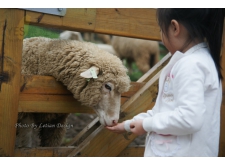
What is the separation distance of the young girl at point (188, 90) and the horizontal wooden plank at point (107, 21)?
0.59 meters

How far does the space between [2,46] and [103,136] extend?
0.91m

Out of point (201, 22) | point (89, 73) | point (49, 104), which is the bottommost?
point (49, 104)

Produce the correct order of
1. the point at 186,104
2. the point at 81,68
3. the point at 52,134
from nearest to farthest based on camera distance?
the point at 186,104 < the point at 81,68 < the point at 52,134

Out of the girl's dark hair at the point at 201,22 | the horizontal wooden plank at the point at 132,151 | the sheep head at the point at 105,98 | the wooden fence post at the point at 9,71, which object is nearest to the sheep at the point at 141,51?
the horizontal wooden plank at the point at 132,151

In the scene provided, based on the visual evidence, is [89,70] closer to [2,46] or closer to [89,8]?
[89,8]

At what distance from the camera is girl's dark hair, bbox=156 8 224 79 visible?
1555 mm

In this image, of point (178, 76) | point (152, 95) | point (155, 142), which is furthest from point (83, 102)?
point (178, 76)

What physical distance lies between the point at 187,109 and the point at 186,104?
0.07ft

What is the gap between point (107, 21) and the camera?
85.7 inches

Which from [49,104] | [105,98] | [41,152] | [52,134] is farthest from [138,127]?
[52,134]

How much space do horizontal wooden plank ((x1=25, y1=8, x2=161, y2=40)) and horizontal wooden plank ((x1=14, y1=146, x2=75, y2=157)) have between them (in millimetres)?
816

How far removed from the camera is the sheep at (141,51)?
8164mm

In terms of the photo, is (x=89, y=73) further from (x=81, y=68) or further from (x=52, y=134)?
(x=52, y=134)

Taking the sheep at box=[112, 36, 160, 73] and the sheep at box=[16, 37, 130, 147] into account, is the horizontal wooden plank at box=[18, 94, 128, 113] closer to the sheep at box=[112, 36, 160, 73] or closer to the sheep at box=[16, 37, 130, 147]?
the sheep at box=[16, 37, 130, 147]
